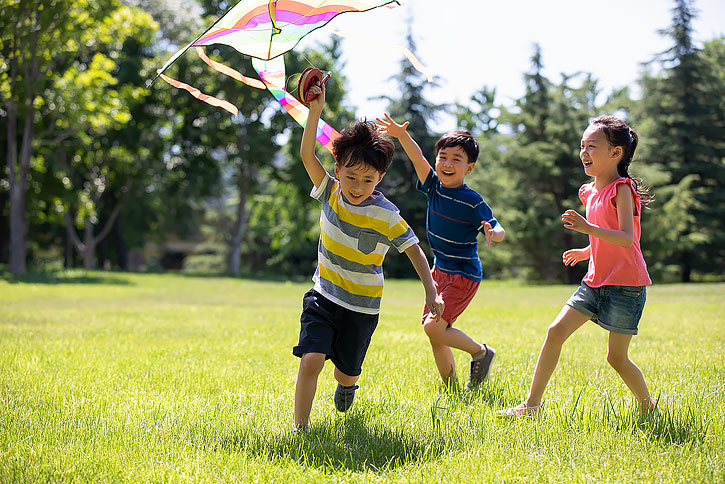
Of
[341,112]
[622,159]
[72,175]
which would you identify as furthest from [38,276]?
[622,159]

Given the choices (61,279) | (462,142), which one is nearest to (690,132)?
(61,279)

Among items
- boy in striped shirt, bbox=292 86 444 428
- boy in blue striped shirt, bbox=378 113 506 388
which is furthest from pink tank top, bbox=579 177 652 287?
boy in striped shirt, bbox=292 86 444 428

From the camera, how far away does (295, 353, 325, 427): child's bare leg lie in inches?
137

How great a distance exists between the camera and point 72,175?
89.1 ft

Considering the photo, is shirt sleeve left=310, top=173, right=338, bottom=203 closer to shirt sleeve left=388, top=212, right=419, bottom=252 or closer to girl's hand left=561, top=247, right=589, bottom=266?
shirt sleeve left=388, top=212, right=419, bottom=252

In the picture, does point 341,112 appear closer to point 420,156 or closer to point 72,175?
point 72,175

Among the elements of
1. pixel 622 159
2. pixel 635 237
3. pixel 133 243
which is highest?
pixel 622 159

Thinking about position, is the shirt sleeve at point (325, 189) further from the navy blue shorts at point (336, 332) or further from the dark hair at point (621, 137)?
the dark hair at point (621, 137)

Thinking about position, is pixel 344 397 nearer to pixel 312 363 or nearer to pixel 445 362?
pixel 312 363

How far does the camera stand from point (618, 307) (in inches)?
140

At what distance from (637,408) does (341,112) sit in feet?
92.6

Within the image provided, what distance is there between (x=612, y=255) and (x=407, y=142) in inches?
61.5

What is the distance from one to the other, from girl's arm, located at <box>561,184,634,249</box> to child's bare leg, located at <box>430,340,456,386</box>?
1548mm

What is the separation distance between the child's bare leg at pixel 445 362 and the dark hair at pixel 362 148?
1.62 metres
